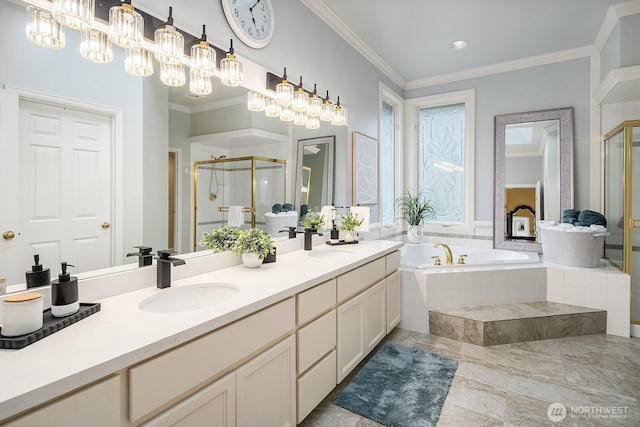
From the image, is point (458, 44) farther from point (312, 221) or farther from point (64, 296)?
point (64, 296)

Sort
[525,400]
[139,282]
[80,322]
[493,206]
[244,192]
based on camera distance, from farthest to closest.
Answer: [493,206], [244,192], [525,400], [139,282], [80,322]

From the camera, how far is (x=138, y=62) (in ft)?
4.73

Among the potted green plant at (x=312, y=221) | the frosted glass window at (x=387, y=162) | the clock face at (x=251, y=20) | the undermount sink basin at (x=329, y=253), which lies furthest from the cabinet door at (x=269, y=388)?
the frosted glass window at (x=387, y=162)

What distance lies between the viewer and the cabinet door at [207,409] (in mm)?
949

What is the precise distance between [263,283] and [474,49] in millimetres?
3449

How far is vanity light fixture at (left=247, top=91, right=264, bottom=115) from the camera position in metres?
2.08

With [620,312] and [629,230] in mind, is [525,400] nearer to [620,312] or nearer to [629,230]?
[620,312]

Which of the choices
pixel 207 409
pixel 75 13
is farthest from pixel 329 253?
pixel 75 13

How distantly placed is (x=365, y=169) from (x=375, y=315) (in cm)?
160

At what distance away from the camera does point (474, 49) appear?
3.49 meters

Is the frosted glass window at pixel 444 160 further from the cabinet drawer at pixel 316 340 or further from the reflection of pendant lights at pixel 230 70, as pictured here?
the reflection of pendant lights at pixel 230 70

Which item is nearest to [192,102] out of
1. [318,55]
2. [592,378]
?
[318,55]

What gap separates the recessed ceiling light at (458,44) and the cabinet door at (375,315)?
102 inches

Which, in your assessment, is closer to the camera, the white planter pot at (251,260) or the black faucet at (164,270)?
the black faucet at (164,270)
